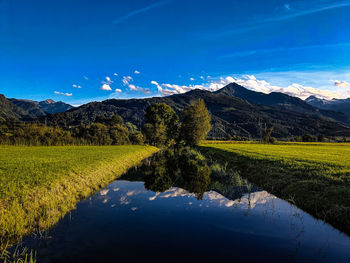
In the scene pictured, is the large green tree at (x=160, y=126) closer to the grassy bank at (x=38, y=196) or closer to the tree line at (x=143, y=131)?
the tree line at (x=143, y=131)

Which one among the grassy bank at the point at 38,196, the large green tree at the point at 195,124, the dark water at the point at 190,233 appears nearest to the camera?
the dark water at the point at 190,233

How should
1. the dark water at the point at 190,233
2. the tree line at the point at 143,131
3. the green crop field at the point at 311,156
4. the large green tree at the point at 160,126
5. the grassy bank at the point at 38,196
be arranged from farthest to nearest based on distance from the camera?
the large green tree at the point at 160,126 < the tree line at the point at 143,131 < the green crop field at the point at 311,156 < the grassy bank at the point at 38,196 < the dark water at the point at 190,233

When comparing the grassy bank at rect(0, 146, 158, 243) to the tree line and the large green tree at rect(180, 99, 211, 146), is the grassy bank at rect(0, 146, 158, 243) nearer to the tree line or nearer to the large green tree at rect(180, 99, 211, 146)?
the tree line

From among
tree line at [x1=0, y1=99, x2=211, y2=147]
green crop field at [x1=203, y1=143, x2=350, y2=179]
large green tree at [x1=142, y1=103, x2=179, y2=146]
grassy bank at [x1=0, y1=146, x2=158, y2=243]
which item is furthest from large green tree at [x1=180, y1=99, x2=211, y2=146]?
grassy bank at [x1=0, y1=146, x2=158, y2=243]

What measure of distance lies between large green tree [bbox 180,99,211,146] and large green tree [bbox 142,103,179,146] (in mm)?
8135

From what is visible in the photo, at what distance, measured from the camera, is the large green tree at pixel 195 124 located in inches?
3095

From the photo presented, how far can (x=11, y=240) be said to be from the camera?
8.70 metres

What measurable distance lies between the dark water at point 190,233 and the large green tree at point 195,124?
6268 centimetres

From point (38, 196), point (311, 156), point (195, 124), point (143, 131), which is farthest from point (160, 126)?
point (38, 196)

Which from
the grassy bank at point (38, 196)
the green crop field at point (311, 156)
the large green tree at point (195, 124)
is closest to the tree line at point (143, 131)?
the large green tree at point (195, 124)

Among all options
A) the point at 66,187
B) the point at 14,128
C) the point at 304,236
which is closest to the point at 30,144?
the point at 14,128

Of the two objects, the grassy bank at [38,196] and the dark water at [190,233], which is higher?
the grassy bank at [38,196]

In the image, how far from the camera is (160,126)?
82.2m

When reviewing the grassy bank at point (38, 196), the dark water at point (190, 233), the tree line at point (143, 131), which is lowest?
the dark water at point (190, 233)
